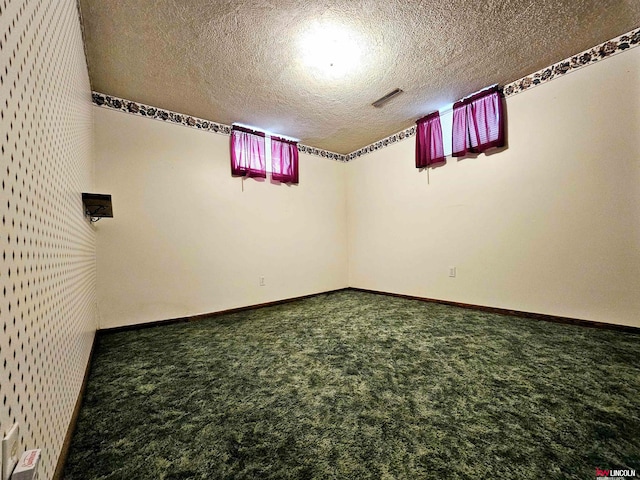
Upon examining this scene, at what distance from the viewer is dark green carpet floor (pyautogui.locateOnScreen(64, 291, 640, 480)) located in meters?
0.88

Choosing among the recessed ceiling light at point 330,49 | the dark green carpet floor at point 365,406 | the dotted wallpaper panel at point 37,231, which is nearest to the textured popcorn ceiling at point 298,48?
the recessed ceiling light at point 330,49

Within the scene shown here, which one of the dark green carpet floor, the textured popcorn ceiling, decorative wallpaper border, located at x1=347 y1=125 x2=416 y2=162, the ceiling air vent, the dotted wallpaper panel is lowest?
the dark green carpet floor

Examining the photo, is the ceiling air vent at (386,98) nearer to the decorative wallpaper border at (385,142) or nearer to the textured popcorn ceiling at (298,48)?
the textured popcorn ceiling at (298,48)

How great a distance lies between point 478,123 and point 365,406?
10.4 feet

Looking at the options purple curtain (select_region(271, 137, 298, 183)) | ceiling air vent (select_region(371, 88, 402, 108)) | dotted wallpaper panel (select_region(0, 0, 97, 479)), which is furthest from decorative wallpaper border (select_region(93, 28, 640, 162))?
dotted wallpaper panel (select_region(0, 0, 97, 479))

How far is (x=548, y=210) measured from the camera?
7.81 feet

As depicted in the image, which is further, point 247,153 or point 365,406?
point 247,153

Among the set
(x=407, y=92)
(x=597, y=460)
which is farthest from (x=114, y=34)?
(x=597, y=460)

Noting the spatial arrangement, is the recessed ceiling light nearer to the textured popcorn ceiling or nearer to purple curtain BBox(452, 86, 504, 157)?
the textured popcorn ceiling

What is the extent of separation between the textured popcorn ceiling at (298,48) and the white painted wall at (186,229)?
1.67ft

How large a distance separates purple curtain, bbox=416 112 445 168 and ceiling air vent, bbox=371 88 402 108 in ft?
2.56

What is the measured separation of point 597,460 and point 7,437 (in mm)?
1727

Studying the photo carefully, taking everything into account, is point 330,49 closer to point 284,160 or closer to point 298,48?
point 298,48

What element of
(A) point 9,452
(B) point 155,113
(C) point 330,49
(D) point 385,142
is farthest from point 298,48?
(A) point 9,452
